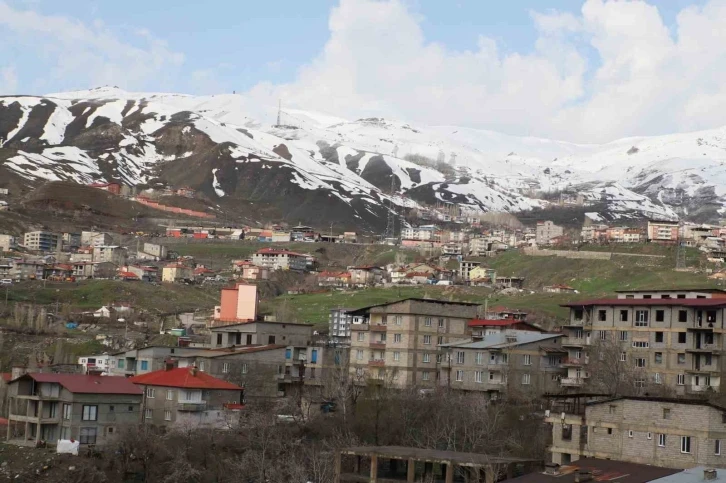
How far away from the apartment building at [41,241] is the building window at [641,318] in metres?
126

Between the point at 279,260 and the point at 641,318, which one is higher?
the point at 279,260

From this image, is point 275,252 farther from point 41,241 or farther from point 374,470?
point 374,470

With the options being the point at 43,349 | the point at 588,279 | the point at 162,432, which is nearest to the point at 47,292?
the point at 43,349

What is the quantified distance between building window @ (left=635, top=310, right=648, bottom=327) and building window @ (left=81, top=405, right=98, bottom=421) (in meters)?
26.5

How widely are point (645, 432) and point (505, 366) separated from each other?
65.2ft

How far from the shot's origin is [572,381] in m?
61.9

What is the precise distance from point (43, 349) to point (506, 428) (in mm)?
49412

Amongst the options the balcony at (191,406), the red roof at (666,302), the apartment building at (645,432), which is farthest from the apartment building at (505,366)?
the apartment building at (645,432)

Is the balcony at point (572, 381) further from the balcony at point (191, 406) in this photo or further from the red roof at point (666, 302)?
the balcony at point (191, 406)

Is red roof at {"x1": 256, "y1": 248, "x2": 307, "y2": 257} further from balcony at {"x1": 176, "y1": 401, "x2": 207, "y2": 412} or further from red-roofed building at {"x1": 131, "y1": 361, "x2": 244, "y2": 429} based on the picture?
balcony at {"x1": 176, "y1": 401, "x2": 207, "y2": 412}

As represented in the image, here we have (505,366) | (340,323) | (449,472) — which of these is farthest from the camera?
(340,323)

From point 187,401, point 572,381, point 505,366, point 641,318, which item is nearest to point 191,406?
point 187,401

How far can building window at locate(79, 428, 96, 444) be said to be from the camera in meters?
53.9

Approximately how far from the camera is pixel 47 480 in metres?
49.4
